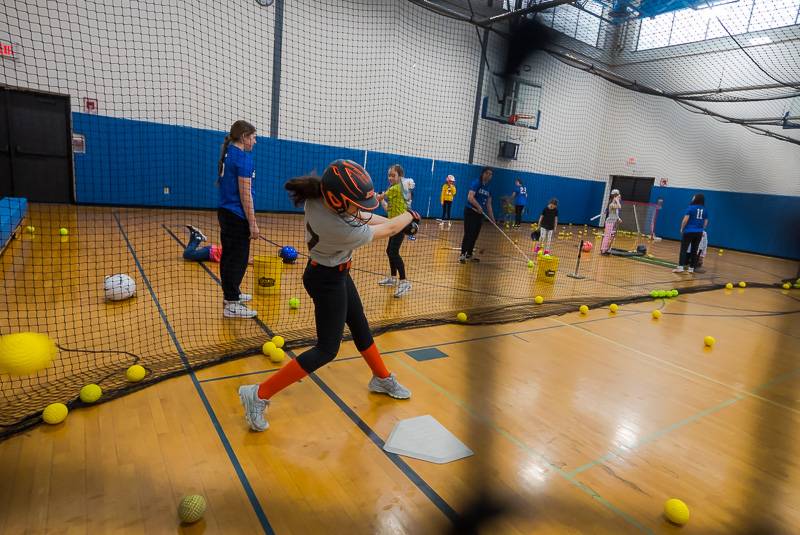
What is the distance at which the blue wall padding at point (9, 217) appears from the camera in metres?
5.68

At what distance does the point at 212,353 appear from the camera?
135 inches

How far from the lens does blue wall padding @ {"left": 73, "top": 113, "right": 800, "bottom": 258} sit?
10.4 metres

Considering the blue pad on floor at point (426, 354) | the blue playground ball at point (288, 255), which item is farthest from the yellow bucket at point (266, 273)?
the blue pad on floor at point (426, 354)

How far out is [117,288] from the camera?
173 inches

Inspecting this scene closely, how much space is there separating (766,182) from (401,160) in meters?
12.7

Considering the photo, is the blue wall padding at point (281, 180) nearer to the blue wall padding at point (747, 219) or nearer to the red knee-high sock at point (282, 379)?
the blue wall padding at point (747, 219)

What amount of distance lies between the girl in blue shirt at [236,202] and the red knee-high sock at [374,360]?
174 centimetres

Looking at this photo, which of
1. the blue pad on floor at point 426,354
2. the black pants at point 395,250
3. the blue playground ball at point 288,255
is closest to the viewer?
the blue pad on floor at point 426,354

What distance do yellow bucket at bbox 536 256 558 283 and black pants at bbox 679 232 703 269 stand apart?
4.04 metres

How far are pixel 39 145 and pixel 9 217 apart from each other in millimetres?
4908

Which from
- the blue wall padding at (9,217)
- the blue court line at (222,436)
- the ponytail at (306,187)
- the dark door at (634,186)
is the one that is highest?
the dark door at (634,186)

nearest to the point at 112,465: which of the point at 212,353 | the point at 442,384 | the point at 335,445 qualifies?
the point at 335,445

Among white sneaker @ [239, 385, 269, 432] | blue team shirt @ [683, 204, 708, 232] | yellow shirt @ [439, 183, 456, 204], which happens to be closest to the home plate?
white sneaker @ [239, 385, 269, 432]

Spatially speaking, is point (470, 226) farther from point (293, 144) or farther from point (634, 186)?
point (634, 186)
